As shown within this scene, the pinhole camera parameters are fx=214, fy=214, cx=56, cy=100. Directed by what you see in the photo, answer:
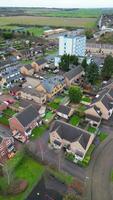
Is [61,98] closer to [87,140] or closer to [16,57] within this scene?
[87,140]

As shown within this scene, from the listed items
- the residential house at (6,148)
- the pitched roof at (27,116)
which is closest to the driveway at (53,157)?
the residential house at (6,148)

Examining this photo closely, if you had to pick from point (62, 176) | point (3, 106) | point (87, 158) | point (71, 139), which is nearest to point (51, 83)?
point (3, 106)

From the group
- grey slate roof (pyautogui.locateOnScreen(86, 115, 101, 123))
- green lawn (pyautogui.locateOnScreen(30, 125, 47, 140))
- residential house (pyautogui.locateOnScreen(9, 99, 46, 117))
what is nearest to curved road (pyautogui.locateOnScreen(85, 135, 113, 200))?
grey slate roof (pyautogui.locateOnScreen(86, 115, 101, 123))

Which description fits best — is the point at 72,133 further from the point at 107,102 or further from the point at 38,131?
the point at 107,102

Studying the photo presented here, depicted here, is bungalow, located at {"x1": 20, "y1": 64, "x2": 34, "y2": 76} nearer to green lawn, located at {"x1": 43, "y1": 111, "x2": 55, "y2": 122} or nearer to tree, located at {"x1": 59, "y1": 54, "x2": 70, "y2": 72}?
tree, located at {"x1": 59, "y1": 54, "x2": 70, "y2": 72}

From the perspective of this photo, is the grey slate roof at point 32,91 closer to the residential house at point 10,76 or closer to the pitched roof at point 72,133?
the residential house at point 10,76

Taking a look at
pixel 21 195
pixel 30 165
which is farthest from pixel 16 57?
pixel 21 195
